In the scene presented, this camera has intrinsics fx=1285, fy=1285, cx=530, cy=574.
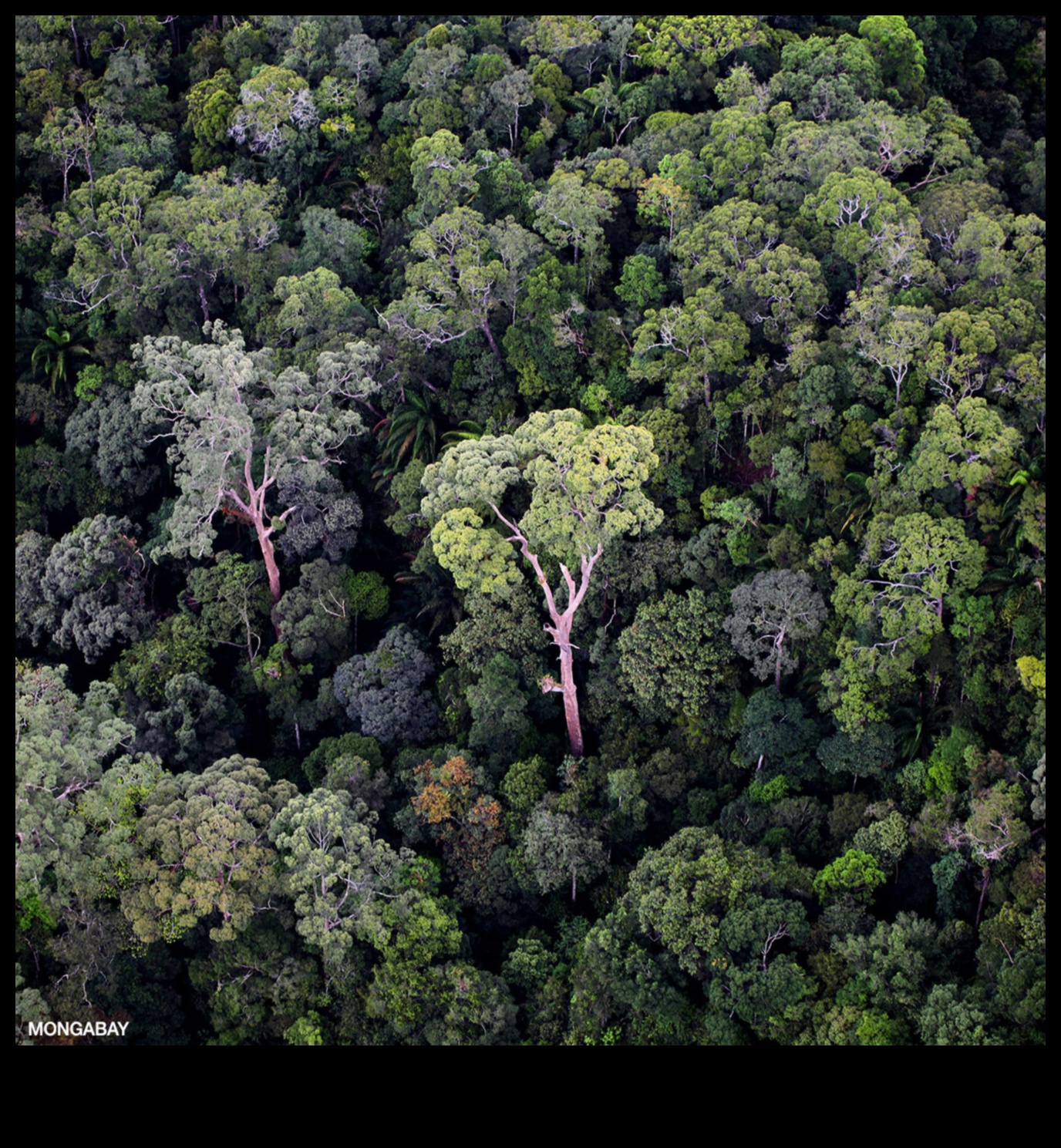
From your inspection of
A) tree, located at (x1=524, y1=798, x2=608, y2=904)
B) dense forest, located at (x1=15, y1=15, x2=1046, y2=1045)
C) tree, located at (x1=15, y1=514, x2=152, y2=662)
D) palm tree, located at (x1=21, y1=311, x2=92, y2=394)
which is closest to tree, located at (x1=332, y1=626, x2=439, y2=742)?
dense forest, located at (x1=15, y1=15, x2=1046, y2=1045)

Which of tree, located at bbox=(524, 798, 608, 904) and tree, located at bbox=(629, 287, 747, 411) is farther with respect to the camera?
tree, located at bbox=(629, 287, 747, 411)

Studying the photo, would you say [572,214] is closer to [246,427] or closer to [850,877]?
[246,427]

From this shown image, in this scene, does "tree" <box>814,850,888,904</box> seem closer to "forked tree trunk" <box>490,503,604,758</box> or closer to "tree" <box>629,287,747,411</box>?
"forked tree trunk" <box>490,503,604,758</box>

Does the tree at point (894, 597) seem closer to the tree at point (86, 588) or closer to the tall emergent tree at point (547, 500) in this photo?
the tall emergent tree at point (547, 500)

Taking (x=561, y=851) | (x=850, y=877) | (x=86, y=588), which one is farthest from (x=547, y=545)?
(x=86, y=588)
